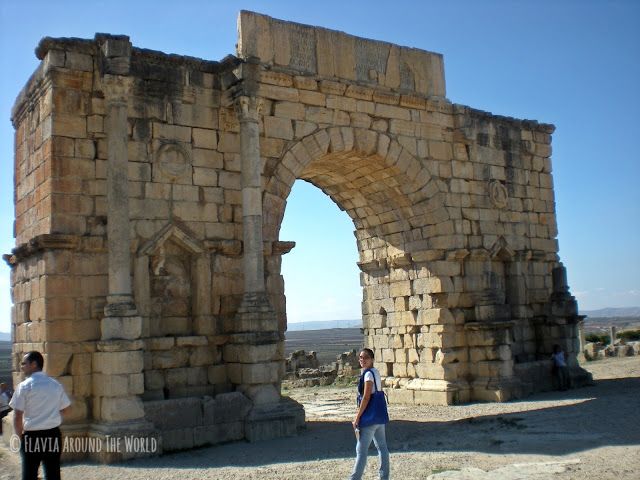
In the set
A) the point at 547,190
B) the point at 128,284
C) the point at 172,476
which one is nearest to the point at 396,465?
the point at 172,476

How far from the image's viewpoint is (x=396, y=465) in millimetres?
7797

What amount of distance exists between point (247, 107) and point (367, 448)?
19.0 ft

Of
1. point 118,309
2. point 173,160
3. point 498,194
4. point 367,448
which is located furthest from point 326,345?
point 367,448

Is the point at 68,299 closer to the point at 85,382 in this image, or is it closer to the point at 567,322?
the point at 85,382

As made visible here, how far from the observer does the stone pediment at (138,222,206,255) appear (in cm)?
986

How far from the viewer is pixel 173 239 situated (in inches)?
399

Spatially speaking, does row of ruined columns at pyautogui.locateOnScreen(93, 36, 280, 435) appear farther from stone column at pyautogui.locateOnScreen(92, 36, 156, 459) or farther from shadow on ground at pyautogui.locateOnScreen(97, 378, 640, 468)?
shadow on ground at pyautogui.locateOnScreen(97, 378, 640, 468)

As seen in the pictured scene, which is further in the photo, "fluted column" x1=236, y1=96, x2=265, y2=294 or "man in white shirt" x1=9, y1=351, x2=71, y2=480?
"fluted column" x1=236, y1=96, x2=265, y2=294

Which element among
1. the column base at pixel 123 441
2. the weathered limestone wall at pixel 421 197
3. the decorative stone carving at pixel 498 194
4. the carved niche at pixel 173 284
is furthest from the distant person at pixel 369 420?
the decorative stone carving at pixel 498 194

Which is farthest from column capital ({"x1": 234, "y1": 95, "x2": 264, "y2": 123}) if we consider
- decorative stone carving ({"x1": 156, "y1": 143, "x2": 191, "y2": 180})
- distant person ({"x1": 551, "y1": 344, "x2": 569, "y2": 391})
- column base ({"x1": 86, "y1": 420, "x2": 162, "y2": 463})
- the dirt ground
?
distant person ({"x1": 551, "y1": 344, "x2": 569, "y2": 391})

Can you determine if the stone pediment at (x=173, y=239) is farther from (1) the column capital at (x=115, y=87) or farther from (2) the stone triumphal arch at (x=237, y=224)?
(1) the column capital at (x=115, y=87)

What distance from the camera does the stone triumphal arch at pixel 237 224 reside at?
9320 millimetres

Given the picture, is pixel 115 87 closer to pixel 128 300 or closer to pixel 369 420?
pixel 128 300

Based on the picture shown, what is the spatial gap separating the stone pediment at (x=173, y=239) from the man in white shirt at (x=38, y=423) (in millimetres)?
3966
